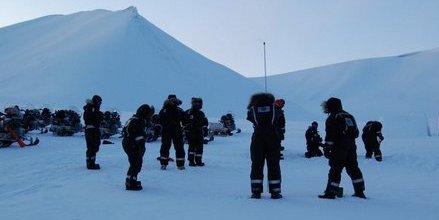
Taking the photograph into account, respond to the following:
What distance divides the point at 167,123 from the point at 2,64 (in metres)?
80.2

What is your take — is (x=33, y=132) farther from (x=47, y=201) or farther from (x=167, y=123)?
(x=47, y=201)

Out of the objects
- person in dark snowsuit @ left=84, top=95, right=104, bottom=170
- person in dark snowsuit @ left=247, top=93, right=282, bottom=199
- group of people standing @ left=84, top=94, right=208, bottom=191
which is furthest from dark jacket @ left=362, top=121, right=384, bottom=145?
person in dark snowsuit @ left=247, top=93, right=282, bottom=199

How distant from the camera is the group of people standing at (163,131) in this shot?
823 cm

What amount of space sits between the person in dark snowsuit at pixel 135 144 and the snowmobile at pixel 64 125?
49.0ft

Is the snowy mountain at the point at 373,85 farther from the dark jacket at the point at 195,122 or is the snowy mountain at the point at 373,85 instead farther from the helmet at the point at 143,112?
the helmet at the point at 143,112

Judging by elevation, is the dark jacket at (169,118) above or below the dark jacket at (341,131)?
above

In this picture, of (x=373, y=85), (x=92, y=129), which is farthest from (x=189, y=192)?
(x=373, y=85)

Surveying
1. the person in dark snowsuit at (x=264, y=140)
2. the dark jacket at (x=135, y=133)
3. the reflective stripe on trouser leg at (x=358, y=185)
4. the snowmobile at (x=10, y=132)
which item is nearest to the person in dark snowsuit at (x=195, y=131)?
the dark jacket at (x=135, y=133)

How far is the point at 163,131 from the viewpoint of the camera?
35.6 feet

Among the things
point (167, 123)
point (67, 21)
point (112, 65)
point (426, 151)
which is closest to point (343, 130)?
point (167, 123)

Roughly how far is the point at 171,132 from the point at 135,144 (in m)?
2.58

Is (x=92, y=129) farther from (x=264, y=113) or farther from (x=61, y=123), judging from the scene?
(x=61, y=123)

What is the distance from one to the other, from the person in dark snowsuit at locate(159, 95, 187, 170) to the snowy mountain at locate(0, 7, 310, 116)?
4923 centimetres

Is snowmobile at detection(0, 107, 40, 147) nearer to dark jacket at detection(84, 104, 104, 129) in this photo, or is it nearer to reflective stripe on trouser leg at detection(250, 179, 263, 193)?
dark jacket at detection(84, 104, 104, 129)
